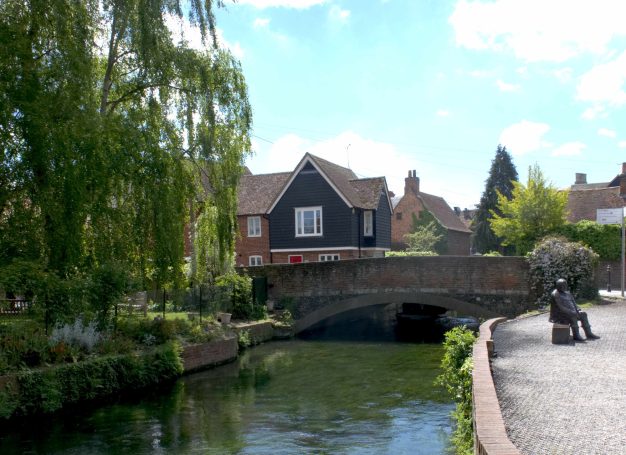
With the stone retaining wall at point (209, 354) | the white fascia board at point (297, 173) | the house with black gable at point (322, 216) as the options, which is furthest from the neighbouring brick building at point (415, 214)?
the stone retaining wall at point (209, 354)

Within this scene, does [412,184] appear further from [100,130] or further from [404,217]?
[100,130]

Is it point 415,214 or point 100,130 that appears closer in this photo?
point 100,130

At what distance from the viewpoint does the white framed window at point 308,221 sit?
36.2 meters

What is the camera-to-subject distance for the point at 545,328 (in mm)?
16547

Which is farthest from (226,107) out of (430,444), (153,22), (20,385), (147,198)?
(430,444)

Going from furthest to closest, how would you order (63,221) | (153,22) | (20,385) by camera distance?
(153,22) < (63,221) < (20,385)

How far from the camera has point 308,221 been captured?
36500 mm

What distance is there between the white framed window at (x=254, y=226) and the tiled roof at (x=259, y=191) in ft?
1.41

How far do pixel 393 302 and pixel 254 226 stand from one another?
14.4m

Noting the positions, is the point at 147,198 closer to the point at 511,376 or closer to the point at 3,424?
the point at 3,424

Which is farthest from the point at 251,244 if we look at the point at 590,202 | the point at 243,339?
the point at 590,202

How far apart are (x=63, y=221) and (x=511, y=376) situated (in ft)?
35.2

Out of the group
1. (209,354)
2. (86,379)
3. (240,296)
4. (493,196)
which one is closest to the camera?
(86,379)

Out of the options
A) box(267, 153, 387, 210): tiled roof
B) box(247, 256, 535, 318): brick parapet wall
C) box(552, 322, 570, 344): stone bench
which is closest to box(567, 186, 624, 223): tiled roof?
box(267, 153, 387, 210): tiled roof
